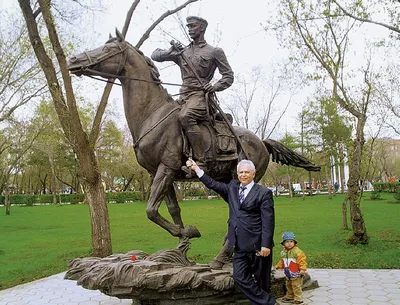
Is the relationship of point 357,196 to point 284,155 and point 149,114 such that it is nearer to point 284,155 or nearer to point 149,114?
point 284,155

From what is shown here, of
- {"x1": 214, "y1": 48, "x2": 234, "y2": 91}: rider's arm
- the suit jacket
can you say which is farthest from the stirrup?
{"x1": 214, "y1": 48, "x2": 234, "y2": 91}: rider's arm

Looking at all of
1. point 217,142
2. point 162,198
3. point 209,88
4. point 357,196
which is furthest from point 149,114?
point 357,196

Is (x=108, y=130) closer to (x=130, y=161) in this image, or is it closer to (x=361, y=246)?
(x=130, y=161)

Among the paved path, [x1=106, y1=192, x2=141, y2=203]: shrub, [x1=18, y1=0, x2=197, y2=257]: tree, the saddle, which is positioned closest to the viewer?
the saddle

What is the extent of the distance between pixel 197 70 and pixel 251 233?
2.32 metres

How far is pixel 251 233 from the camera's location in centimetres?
425

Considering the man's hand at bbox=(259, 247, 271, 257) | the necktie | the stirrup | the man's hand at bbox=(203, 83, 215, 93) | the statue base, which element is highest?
the man's hand at bbox=(203, 83, 215, 93)

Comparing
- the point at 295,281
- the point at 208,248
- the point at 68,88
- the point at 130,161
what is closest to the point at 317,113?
the point at 130,161

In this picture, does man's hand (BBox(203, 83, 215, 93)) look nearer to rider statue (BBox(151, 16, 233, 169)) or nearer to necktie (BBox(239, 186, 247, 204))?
rider statue (BBox(151, 16, 233, 169))

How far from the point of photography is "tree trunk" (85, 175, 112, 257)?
980 cm

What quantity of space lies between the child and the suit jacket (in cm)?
142

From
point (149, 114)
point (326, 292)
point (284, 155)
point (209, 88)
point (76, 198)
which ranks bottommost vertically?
point (326, 292)

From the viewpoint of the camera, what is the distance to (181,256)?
5.21m

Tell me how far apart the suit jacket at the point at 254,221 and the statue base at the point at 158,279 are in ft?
2.45
